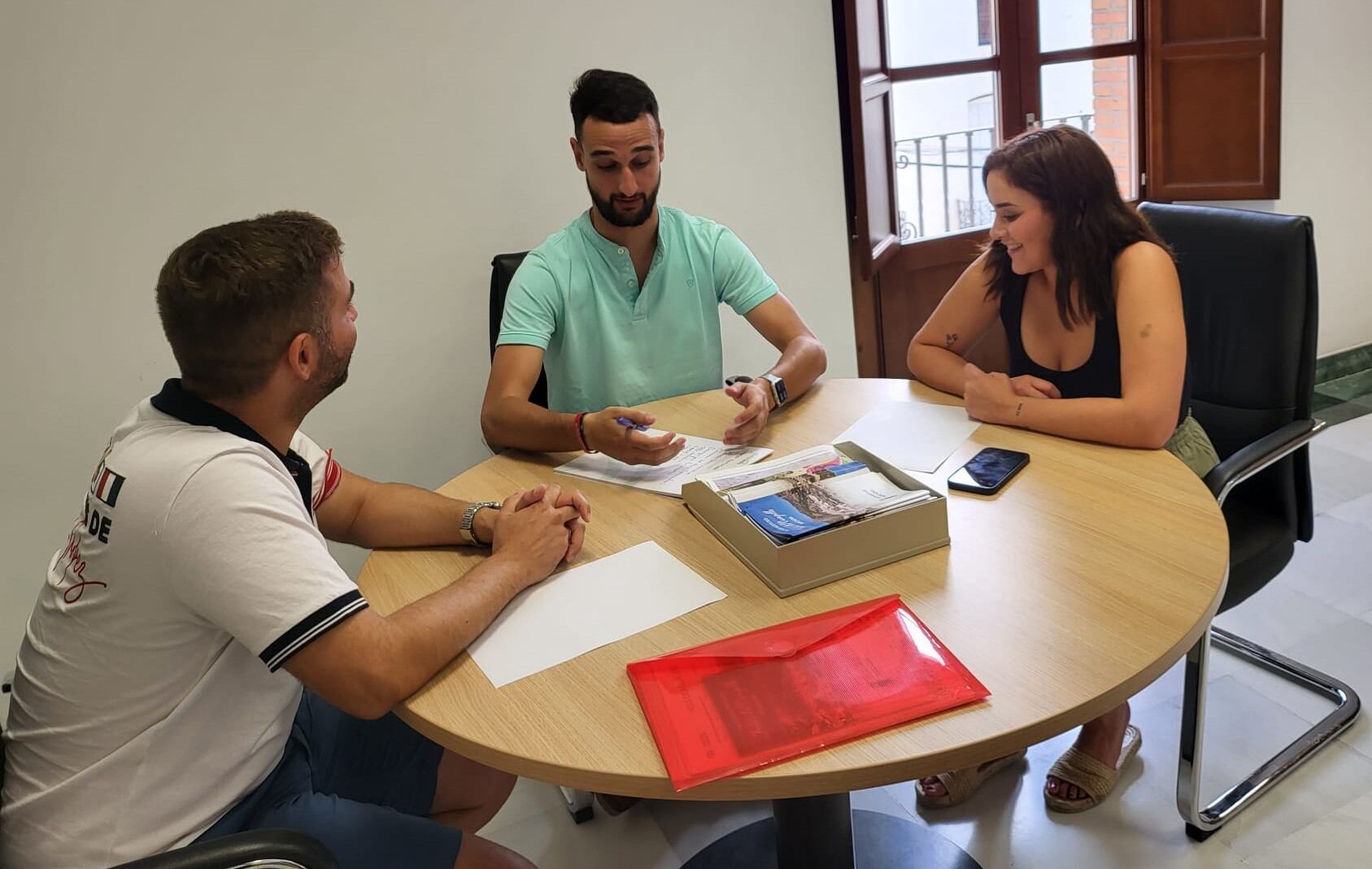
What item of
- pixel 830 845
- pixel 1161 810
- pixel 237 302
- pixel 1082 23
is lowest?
pixel 1161 810

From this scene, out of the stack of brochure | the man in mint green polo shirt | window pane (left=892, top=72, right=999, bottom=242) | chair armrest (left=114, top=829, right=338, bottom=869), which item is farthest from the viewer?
window pane (left=892, top=72, right=999, bottom=242)

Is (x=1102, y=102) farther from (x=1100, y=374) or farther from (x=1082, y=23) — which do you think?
(x=1100, y=374)

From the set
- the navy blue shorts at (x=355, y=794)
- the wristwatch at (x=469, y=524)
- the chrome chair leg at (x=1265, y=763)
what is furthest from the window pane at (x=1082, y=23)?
the navy blue shorts at (x=355, y=794)

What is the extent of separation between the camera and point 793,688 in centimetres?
112

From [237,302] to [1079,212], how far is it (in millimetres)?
1375

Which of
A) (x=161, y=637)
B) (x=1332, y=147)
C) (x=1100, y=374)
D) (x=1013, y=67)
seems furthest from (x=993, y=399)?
(x=1332, y=147)

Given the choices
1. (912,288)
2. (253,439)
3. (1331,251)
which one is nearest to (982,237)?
(912,288)

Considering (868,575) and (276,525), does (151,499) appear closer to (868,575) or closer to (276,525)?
(276,525)

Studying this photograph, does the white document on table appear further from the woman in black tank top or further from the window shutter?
the window shutter

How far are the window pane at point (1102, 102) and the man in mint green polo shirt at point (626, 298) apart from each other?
6.32ft

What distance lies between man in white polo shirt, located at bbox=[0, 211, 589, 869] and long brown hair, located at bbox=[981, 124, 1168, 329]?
3.68 feet

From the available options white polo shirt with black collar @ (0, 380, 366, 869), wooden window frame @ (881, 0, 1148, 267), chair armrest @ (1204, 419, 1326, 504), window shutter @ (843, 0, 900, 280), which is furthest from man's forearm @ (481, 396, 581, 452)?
wooden window frame @ (881, 0, 1148, 267)

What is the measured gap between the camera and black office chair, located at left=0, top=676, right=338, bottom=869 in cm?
101

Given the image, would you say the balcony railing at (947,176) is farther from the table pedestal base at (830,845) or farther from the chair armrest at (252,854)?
the chair armrest at (252,854)
